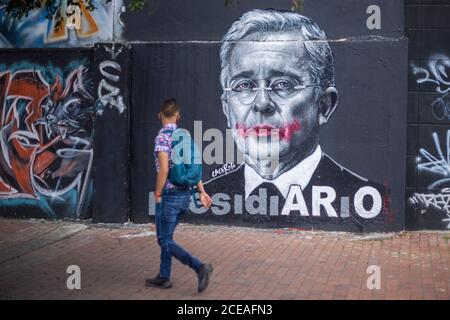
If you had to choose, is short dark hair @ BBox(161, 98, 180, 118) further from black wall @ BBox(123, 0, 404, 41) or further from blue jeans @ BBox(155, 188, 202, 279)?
black wall @ BBox(123, 0, 404, 41)

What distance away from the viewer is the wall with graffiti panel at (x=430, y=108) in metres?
10.2

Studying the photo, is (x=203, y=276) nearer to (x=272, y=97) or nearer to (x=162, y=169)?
(x=162, y=169)

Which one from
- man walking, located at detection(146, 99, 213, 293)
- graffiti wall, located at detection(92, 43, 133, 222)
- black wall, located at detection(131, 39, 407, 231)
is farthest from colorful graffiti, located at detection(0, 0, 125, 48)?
man walking, located at detection(146, 99, 213, 293)

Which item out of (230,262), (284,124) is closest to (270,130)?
(284,124)

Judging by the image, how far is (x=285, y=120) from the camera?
10539mm

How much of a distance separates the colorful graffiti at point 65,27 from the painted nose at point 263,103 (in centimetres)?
237

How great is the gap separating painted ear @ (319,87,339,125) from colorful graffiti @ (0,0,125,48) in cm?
329

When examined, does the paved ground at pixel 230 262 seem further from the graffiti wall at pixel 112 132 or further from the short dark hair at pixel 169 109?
the short dark hair at pixel 169 109

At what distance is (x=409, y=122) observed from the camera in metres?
10.3

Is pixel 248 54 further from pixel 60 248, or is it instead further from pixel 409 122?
pixel 60 248

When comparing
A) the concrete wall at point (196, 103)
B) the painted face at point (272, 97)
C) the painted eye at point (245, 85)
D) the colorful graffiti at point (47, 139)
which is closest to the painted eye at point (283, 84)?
the painted face at point (272, 97)

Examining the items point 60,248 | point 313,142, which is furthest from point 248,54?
point 60,248

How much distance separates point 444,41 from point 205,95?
357 cm
